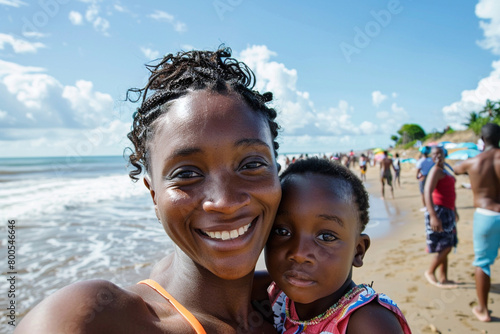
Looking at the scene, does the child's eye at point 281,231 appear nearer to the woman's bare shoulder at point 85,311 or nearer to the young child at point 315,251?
the young child at point 315,251

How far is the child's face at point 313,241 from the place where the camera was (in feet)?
5.81

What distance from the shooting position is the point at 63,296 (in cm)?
104

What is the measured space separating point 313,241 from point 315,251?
55 millimetres

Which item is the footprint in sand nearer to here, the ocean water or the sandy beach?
the sandy beach

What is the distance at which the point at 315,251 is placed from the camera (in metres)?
1.78

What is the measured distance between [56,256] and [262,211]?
21.3ft

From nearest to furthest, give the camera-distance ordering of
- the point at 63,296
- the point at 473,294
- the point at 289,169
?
the point at 63,296 → the point at 289,169 → the point at 473,294

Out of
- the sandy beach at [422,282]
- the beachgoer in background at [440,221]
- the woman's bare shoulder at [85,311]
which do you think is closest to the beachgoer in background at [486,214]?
the sandy beach at [422,282]

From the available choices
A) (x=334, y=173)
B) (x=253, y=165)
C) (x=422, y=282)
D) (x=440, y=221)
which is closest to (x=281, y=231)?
(x=334, y=173)

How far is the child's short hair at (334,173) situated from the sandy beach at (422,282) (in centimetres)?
320

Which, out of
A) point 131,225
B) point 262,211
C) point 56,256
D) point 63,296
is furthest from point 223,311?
point 131,225

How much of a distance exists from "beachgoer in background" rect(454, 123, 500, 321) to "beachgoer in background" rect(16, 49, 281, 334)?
4360 millimetres

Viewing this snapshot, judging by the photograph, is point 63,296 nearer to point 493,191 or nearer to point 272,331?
point 272,331

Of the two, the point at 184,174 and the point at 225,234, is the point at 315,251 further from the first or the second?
the point at 184,174
